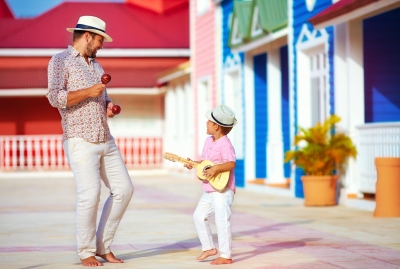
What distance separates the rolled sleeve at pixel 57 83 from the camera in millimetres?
7133

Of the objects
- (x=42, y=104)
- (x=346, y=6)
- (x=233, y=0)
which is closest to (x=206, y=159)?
(x=346, y=6)

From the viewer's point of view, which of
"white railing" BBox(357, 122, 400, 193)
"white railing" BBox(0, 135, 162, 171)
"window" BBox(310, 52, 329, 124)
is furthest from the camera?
"white railing" BBox(0, 135, 162, 171)

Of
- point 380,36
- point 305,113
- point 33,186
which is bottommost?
point 33,186

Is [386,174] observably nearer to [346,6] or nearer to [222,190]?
[346,6]

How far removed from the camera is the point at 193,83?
81.0ft

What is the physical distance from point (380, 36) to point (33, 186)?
35.7ft

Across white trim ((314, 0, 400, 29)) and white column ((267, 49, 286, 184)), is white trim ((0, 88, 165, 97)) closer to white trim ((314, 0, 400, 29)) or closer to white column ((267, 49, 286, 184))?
white column ((267, 49, 286, 184))

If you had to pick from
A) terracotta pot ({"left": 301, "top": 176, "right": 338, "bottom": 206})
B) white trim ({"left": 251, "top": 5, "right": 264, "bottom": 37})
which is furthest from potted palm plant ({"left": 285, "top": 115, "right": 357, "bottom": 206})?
white trim ({"left": 251, "top": 5, "right": 264, "bottom": 37})

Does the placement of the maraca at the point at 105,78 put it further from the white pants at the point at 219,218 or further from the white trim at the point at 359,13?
the white trim at the point at 359,13

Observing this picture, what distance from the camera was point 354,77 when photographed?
13781 mm

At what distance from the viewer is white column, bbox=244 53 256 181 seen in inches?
770

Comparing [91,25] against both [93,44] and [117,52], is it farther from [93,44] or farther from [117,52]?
[117,52]

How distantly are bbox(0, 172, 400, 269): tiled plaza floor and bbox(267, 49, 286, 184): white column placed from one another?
2.00 m

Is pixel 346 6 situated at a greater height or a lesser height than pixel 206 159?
greater
